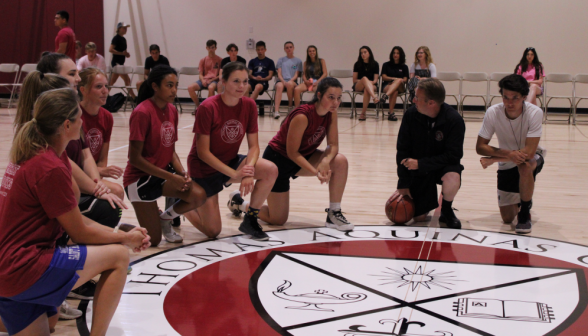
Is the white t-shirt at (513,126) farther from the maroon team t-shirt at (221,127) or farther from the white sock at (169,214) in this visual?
the white sock at (169,214)

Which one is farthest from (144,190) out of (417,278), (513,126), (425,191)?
(513,126)

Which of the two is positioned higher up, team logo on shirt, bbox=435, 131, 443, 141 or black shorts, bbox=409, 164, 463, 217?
team logo on shirt, bbox=435, 131, 443, 141

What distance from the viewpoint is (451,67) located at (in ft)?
40.5

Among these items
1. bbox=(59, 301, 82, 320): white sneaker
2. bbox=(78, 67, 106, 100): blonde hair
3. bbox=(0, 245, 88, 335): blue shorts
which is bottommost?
bbox=(59, 301, 82, 320): white sneaker

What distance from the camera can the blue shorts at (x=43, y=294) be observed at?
6.13ft

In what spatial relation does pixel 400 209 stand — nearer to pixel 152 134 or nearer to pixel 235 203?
pixel 235 203

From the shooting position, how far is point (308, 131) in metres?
3.80

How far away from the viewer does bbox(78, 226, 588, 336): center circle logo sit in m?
2.33

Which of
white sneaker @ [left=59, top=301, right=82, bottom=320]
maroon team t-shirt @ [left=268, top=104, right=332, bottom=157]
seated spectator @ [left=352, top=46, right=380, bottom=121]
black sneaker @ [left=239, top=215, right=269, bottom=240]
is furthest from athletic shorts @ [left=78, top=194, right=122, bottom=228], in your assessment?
seated spectator @ [left=352, top=46, right=380, bottom=121]

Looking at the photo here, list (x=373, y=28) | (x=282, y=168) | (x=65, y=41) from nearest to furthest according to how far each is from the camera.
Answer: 1. (x=282, y=168)
2. (x=65, y=41)
3. (x=373, y=28)

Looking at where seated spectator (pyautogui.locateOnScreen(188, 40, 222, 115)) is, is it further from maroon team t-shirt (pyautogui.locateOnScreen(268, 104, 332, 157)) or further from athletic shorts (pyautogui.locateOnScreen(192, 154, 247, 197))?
athletic shorts (pyautogui.locateOnScreen(192, 154, 247, 197))

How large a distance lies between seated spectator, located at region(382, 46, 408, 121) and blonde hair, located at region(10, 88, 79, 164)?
929 cm

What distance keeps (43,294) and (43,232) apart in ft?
0.70

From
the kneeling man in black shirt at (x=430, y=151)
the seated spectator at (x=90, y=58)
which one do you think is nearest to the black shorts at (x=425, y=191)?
the kneeling man in black shirt at (x=430, y=151)
